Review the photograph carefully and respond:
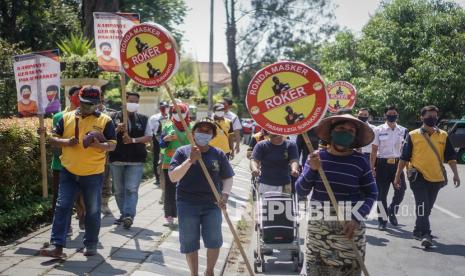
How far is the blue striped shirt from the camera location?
4.81m

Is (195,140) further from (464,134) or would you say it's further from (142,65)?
(464,134)

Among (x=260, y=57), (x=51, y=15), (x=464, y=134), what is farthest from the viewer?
(x=260, y=57)

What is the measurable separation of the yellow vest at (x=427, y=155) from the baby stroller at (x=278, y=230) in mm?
2410

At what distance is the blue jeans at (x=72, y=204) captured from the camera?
6.47 m

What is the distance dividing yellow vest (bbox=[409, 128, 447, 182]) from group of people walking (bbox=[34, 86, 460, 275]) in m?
0.01

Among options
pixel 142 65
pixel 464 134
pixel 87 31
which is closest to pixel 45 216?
pixel 142 65

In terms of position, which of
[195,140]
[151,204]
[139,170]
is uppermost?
[195,140]

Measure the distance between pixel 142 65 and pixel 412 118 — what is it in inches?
1155

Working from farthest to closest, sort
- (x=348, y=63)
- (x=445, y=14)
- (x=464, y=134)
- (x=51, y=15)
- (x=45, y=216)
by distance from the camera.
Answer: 1. (x=348, y=63)
2. (x=445, y=14)
3. (x=51, y=15)
4. (x=464, y=134)
5. (x=45, y=216)

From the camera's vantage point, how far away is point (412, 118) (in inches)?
1320

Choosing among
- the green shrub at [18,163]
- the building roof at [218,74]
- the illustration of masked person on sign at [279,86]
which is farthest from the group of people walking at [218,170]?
the building roof at [218,74]

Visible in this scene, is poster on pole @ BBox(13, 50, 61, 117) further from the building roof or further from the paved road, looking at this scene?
the building roof

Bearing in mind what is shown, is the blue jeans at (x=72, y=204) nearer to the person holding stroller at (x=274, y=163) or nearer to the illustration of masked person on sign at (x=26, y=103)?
the illustration of masked person on sign at (x=26, y=103)

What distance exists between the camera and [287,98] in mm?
5062
